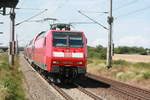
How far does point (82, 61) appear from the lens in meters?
18.4

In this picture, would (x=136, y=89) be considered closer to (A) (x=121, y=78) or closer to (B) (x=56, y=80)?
(B) (x=56, y=80)

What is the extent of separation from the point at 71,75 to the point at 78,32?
251 centimetres

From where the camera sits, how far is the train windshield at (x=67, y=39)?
61.2 feet

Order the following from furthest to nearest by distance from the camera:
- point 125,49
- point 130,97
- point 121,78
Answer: point 125,49 < point 121,78 < point 130,97

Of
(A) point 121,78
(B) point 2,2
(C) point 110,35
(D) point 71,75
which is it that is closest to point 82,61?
(D) point 71,75

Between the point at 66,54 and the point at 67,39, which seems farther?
the point at 67,39

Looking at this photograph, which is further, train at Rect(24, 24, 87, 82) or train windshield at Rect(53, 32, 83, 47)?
train windshield at Rect(53, 32, 83, 47)

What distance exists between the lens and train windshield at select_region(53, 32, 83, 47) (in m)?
18.6

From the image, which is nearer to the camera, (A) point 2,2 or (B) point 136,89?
(A) point 2,2

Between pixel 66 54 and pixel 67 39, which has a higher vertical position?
pixel 67 39

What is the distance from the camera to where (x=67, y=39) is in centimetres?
1880

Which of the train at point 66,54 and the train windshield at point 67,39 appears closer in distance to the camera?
the train at point 66,54

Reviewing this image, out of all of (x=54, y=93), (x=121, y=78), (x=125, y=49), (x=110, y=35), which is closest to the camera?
(x=54, y=93)

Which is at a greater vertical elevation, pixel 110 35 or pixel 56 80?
pixel 110 35
